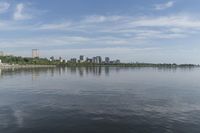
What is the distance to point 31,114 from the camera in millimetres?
30812

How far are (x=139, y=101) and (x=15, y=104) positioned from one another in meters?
16.1

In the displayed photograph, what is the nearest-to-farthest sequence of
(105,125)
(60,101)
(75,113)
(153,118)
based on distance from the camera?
1. (105,125)
2. (153,118)
3. (75,113)
4. (60,101)

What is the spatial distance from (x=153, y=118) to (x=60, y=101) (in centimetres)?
1497

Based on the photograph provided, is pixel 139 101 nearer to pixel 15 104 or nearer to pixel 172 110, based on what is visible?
pixel 172 110

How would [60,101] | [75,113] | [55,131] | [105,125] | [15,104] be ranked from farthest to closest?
[60,101] < [15,104] < [75,113] < [105,125] < [55,131]

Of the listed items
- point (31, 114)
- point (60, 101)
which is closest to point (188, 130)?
point (31, 114)

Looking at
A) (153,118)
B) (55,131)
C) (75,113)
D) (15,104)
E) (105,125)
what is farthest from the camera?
(15,104)

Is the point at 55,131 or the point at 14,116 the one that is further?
the point at 14,116

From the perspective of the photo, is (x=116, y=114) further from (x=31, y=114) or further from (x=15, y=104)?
(x=15, y=104)

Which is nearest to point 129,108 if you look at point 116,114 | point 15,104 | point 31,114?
point 116,114

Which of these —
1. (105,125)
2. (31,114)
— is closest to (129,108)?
(105,125)

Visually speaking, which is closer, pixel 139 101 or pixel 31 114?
pixel 31 114

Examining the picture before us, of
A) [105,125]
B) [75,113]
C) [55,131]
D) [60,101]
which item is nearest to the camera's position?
[55,131]

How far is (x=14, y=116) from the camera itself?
97.4 feet
